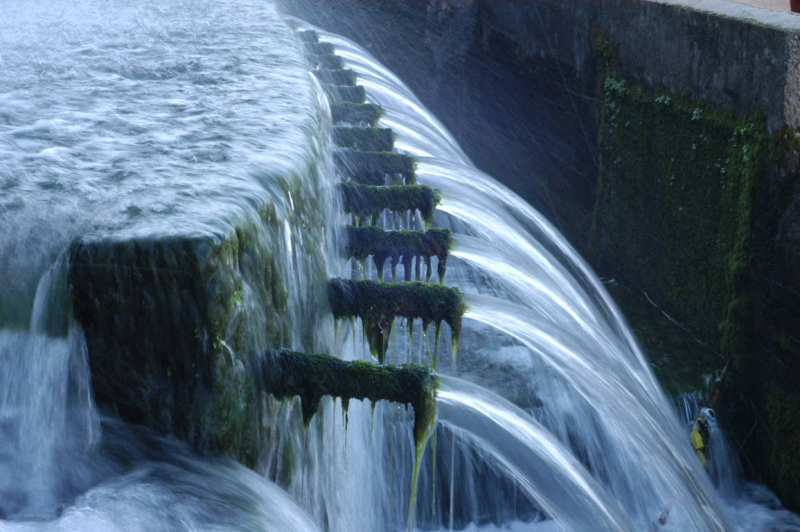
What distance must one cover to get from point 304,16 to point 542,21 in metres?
4.32

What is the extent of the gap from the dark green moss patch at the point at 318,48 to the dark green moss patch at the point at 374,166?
A: 3.90 metres

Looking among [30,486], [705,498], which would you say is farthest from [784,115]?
[30,486]

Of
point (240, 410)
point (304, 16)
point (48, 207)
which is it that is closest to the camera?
point (240, 410)

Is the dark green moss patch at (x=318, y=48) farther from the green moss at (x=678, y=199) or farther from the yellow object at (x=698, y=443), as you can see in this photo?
the yellow object at (x=698, y=443)

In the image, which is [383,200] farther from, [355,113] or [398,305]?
[355,113]

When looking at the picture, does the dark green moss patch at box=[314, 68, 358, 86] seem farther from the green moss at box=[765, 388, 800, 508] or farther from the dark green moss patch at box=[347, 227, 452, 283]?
the green moss at box=[765, 388, 800, 508]

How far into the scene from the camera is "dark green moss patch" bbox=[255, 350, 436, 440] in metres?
2.47

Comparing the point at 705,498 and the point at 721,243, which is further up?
the point at 721,243

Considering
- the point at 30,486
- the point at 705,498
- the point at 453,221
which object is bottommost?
the point at 705,498

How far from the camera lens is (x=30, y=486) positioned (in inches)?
77.1

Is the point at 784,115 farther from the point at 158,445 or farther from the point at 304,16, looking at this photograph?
the point at 304,16

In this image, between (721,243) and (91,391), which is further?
(721,243)

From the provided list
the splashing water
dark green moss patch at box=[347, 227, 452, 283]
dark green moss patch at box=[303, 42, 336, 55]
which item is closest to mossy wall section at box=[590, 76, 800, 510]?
the splashing water

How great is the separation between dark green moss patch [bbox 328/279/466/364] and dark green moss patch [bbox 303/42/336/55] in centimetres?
577
